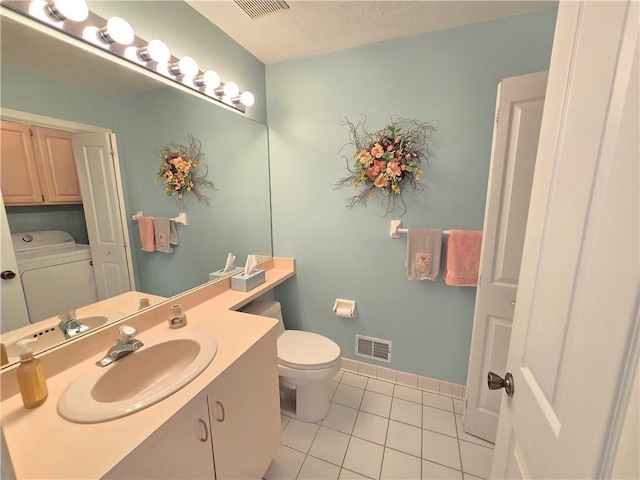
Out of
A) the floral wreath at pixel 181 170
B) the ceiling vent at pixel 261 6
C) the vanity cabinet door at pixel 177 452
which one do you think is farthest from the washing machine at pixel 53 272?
the ceiling vent at pixel 261 6

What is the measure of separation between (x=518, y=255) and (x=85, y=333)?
1953mm

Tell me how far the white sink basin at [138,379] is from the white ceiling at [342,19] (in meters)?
1.68

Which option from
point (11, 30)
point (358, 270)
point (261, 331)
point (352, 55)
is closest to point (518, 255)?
point (358, 270)

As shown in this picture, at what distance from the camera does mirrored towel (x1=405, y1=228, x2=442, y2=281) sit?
170 cm

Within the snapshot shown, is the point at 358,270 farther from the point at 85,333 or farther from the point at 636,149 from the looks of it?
the point at 636,149

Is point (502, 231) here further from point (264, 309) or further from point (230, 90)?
point (230, 90)

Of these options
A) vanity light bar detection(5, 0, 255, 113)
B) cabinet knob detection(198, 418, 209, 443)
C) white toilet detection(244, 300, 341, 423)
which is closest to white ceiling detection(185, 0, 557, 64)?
vanity light bar detection(5, 0, 255, 113)

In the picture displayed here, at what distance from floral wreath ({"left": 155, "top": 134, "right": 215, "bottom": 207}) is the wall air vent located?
154 centimetres

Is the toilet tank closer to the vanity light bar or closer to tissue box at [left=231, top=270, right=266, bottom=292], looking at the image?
tissue box at [left=231, top=270, right=266, bottom=292]

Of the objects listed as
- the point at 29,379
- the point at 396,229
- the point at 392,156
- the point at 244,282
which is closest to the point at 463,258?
the point at 396,229

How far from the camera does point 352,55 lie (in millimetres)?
1758

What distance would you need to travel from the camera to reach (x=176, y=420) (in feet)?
2.50

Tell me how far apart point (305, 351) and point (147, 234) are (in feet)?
3.63

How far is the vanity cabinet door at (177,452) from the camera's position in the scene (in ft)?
2.19
